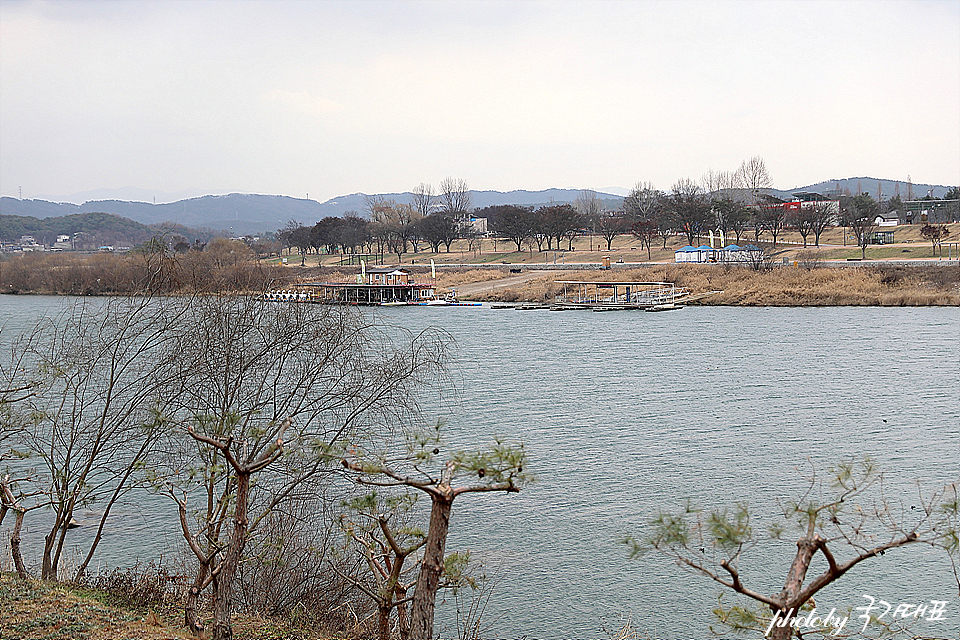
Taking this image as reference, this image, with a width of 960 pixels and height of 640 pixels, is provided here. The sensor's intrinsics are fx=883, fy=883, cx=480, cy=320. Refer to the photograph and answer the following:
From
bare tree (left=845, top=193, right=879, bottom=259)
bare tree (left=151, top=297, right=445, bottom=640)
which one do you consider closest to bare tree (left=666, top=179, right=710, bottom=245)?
bare tree (left=845, top=193, right=879, bottom=259)

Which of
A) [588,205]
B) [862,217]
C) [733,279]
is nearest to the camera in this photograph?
[733,279]

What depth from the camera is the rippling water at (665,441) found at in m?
13.8

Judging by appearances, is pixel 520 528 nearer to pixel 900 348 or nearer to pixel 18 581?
pixel 18 581

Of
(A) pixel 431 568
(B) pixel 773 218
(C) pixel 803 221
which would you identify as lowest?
(A) pixel 431 568

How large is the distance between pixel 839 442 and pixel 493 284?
2289 inches

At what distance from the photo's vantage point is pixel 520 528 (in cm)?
1631

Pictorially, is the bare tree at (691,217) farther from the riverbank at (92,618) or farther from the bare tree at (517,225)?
the riverbank at (92,618)

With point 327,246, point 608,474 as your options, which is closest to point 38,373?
point 608,474

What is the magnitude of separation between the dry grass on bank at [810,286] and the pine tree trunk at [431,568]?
58909 mm

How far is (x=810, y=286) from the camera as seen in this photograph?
63.5m

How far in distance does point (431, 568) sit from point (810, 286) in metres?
62.4

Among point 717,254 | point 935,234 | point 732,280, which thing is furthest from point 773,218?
point 732,280

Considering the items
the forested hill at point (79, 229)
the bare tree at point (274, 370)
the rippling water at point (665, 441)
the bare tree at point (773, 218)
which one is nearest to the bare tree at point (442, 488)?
the bare tree at point (274, 370)

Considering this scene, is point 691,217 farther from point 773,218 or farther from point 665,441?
point 665,441
